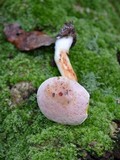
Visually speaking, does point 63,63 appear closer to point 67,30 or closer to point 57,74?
point 57,74

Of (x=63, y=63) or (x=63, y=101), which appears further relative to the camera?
(x=63, y=63)

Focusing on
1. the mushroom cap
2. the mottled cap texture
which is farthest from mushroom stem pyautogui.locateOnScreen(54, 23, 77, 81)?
the mushroom cap

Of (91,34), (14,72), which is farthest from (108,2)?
(14,72)

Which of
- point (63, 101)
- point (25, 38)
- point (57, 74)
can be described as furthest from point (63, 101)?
point (25, 38)

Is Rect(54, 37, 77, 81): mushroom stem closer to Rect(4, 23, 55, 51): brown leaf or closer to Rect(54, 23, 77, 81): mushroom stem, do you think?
Rect(54, 23, 77, 81): mushroom stem

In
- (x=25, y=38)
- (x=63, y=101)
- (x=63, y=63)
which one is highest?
(x=63, y=101)

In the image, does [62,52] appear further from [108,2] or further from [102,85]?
[108,2]
